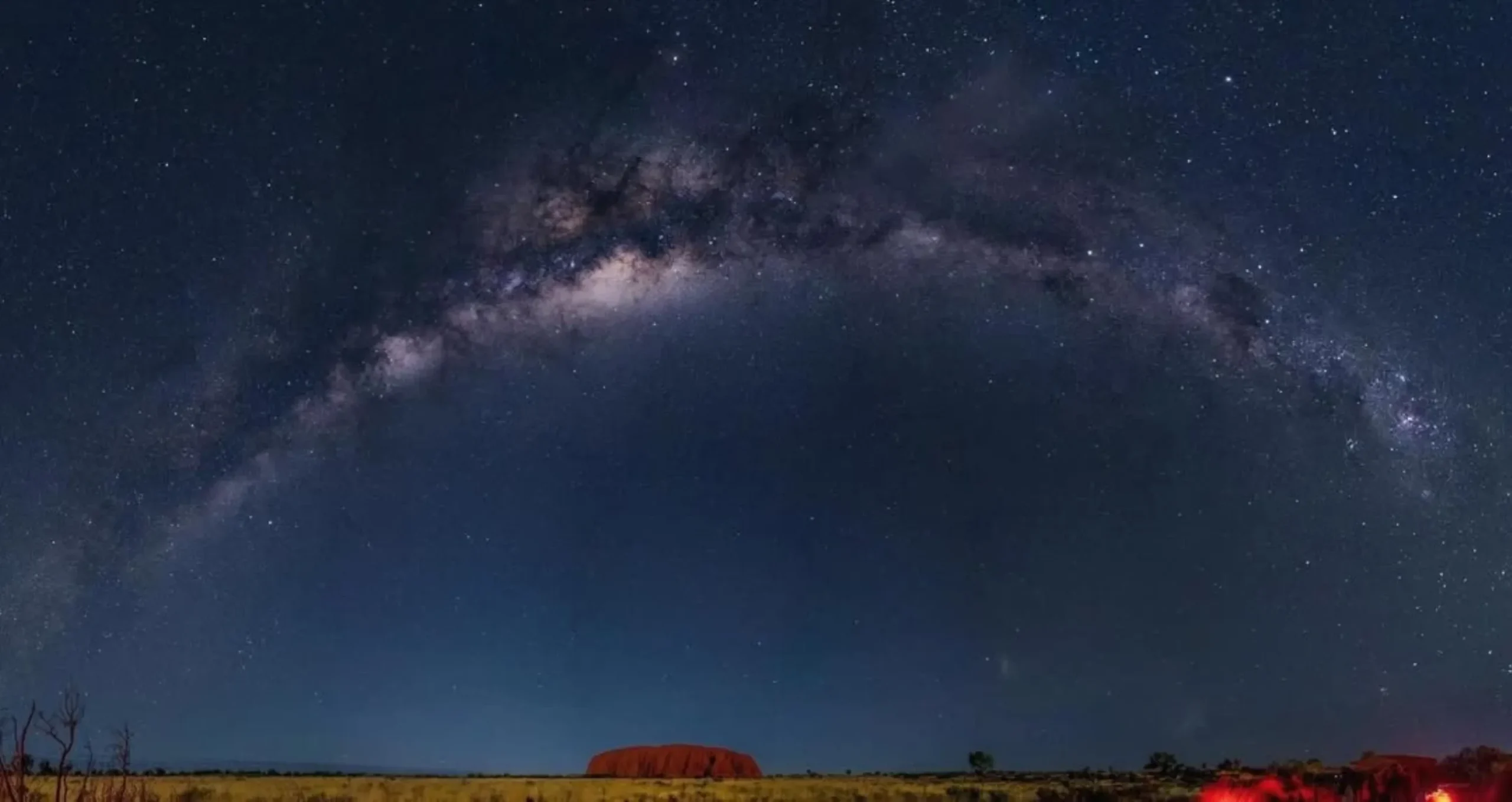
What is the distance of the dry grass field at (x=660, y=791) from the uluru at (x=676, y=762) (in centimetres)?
4968

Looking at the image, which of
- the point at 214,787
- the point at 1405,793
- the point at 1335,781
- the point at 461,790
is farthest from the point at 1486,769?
the point at 214,787

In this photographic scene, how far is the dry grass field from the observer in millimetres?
48562

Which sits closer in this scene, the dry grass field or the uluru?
the dry grass field

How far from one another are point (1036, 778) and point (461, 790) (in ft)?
116

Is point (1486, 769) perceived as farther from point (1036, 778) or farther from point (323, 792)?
point (323, 792)

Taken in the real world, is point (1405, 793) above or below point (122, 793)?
below

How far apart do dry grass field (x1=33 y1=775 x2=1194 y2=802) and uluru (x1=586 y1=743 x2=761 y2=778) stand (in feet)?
163

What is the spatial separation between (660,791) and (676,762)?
2585 inches

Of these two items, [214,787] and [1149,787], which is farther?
[214,787]

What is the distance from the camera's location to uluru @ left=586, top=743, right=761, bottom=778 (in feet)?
386

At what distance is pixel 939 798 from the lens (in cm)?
5097

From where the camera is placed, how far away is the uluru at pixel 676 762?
117562 mm

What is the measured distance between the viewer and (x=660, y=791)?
187ft

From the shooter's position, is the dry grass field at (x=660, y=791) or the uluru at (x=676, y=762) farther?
the uluru at (x=676, y=762)
